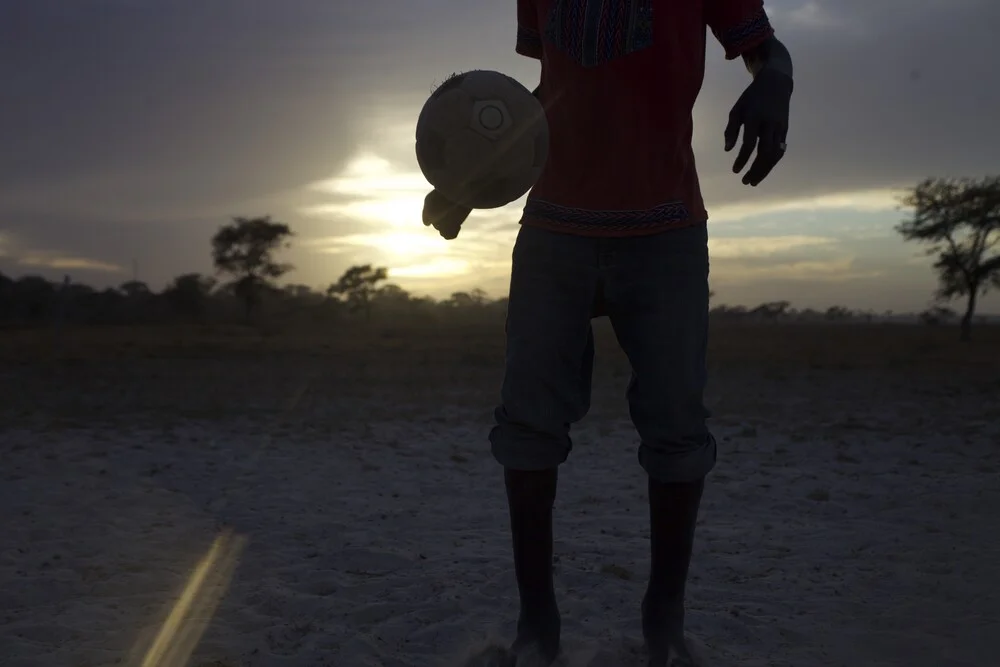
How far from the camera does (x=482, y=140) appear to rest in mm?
1710

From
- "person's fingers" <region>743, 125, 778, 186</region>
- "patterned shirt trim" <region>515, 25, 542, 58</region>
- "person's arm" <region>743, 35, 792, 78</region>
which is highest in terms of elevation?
"patterned shirt trim" <region>515, 25, 542, 58</region>

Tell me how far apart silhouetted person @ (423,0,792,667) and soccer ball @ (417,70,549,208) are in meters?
0.13

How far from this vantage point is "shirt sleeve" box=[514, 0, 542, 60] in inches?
80.4

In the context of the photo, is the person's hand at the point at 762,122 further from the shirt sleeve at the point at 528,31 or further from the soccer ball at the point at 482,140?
the shirt sleeve at the point at 528,31

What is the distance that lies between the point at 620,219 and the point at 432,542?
1.75 metres

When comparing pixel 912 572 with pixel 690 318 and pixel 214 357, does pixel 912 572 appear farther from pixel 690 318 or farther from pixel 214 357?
pixel 214 357

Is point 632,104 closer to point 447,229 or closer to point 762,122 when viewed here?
point 762,122

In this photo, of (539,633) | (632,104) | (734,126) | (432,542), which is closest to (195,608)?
(432,542)

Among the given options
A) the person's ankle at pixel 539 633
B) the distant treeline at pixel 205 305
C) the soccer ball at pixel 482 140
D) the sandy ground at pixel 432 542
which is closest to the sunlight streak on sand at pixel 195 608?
the sandy ground at pixel 432 542

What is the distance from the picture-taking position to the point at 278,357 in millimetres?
14219

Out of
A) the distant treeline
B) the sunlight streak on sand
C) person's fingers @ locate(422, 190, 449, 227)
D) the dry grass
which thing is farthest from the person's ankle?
the distant treeline

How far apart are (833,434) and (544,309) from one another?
4.64 metres

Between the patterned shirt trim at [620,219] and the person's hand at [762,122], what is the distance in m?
0.19

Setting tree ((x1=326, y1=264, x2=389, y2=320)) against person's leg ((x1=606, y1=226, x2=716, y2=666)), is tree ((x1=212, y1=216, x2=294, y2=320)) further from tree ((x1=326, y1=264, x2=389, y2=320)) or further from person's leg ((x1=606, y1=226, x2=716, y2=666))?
person's leg ((x1=606, y1=226, x2=716, y2=666))
